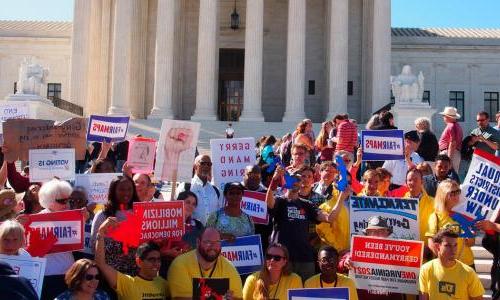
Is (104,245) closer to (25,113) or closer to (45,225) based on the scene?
(45,225)

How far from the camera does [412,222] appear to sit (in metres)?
9.09

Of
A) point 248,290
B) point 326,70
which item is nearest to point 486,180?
point 248,290

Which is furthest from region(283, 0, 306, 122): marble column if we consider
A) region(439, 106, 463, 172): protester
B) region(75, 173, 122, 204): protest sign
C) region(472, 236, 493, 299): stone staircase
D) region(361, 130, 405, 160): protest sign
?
region(75, 173, 122, 204): protest sign

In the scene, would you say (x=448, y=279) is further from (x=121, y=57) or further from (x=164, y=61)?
(x=121, y=57)

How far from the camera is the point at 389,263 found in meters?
8.17

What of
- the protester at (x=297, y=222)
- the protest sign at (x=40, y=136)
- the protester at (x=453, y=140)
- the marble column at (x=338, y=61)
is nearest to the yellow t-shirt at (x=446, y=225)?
the protester at (x=297, y=222)

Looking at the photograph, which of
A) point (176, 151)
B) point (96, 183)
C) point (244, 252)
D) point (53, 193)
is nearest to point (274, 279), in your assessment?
point (244, 252)

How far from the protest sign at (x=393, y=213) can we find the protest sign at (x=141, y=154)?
531 cm

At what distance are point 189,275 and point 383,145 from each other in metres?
6.46

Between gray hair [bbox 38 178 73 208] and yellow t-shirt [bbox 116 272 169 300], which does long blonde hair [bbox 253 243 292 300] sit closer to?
yellow t-shirt [bbox 116 272 169 300]

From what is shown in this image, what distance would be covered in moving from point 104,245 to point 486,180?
564 centimetres

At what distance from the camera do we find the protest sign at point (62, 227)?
7988 millimetres

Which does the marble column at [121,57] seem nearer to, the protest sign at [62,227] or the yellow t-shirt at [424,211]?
the yellow t-shirt at [424,211]

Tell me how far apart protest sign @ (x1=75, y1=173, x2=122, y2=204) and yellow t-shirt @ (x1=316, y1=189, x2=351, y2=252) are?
3.67 meters
